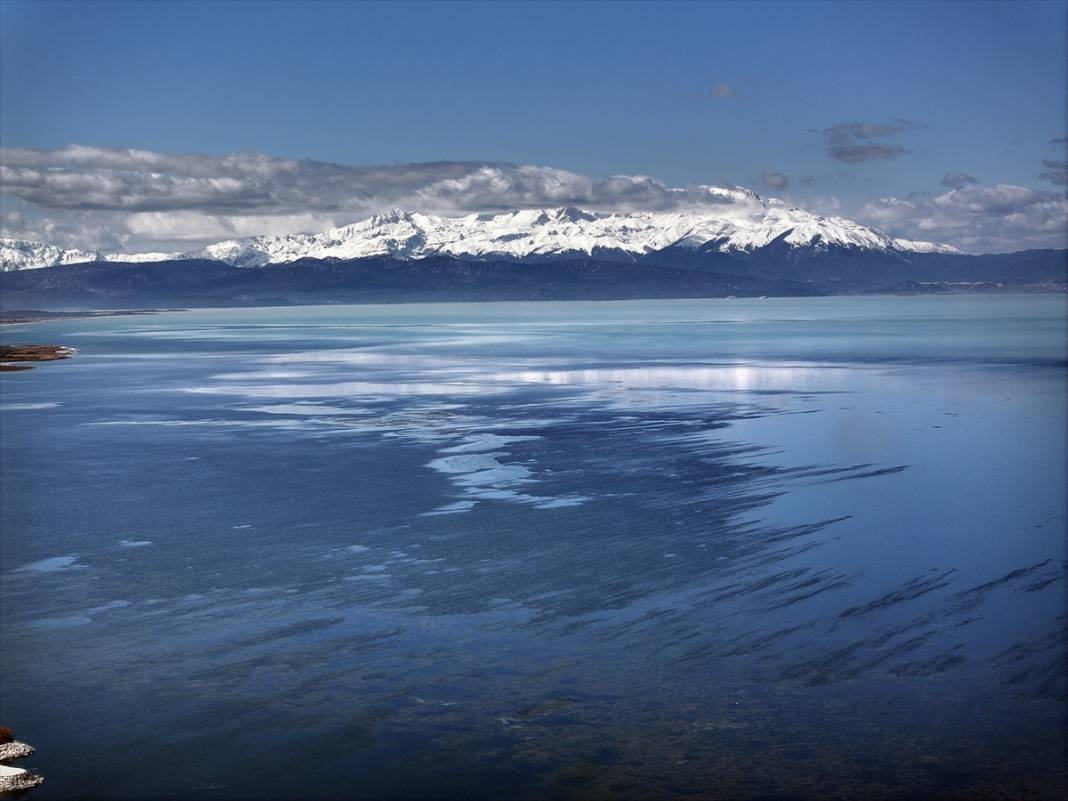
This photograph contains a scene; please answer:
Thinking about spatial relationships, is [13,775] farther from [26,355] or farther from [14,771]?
[26,355]

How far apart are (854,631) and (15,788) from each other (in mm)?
10447

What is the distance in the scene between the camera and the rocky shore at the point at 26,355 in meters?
74.9

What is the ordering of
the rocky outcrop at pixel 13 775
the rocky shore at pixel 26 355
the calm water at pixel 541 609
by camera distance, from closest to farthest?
the rocky outcrop at pixel 13 775, the calm water at pixel 541 609, the rocky shore at pixel 26 355

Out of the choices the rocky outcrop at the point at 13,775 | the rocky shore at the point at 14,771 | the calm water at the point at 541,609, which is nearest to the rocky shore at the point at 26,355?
the calm water at the point at 541,609

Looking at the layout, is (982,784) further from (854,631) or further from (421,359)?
(421,359)

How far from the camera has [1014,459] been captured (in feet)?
100

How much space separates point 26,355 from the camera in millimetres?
84812

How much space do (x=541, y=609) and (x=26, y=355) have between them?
77.3 m

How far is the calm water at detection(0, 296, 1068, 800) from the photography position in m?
12.3

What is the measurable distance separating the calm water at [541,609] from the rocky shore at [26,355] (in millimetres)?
39447

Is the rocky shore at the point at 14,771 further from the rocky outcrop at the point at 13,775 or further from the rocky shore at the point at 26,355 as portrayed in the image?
the rocky shore at the point at 26,355

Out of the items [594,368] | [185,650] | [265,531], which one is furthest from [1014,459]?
[594,368]


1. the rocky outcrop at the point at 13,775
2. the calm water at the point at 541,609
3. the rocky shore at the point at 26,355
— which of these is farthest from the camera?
the rocky shore at the point at 26,355

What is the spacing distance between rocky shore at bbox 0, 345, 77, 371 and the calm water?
129 ft
